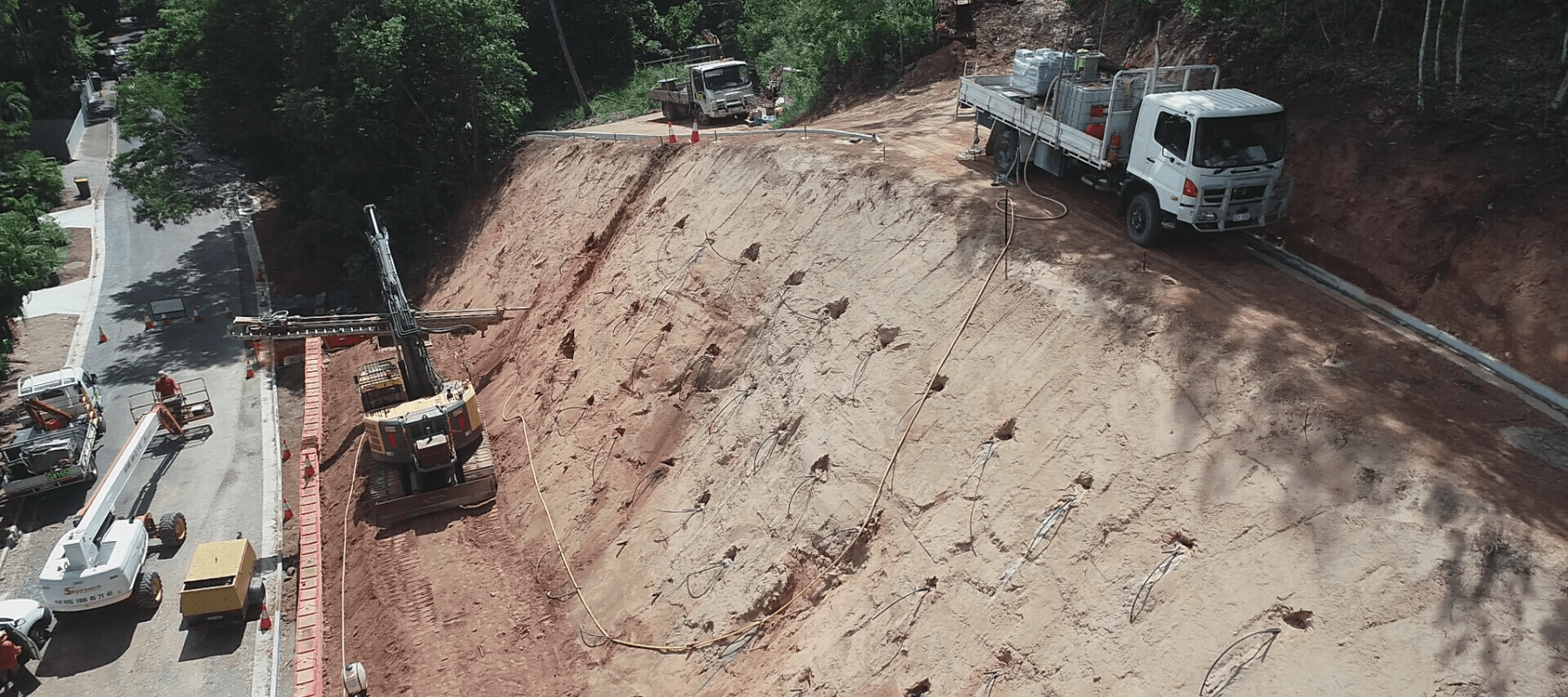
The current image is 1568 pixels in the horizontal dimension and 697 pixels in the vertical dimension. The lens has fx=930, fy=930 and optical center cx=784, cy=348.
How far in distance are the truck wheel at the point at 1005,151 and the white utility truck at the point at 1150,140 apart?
27 millimetres

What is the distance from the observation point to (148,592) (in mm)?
20422

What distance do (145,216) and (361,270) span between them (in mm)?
9418

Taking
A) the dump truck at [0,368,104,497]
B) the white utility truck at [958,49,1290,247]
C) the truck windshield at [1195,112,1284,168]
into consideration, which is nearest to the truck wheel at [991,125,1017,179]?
the white utility truck at [958,49,1290,247]

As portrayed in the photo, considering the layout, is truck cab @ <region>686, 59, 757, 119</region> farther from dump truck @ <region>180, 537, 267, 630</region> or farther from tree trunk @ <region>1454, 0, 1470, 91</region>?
tree trunk @ <region>1454, 0, 1470, 91</region>

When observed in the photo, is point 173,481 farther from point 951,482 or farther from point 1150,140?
point 1150,140

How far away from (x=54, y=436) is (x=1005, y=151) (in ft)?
86.1

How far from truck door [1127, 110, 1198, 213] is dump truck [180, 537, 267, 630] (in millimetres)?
20066

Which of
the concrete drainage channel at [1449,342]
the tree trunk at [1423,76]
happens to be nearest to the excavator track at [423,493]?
the concrete drainage channel at [1449,342]

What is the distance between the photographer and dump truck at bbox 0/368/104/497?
24.5 m

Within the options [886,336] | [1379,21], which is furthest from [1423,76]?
[886,336]

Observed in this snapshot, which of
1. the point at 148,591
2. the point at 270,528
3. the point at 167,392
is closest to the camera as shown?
the point at 148,591

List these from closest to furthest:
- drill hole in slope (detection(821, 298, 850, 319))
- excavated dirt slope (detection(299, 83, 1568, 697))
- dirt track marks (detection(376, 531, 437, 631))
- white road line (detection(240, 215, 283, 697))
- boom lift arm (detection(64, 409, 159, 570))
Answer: excavated dirt slope (detection(299, 83, 1568, 697))
drill hole in slope (detection(821, 298, 850, 319))
dirt track marks (detection(376, 531, 437, 631))
white road line (detection(240, 215, 283, 697))
boom lift arm (detection(64, 409, 159, 570))

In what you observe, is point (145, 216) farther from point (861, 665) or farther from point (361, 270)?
point (861, 665)

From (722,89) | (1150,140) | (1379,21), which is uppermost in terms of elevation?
(1379,21)
